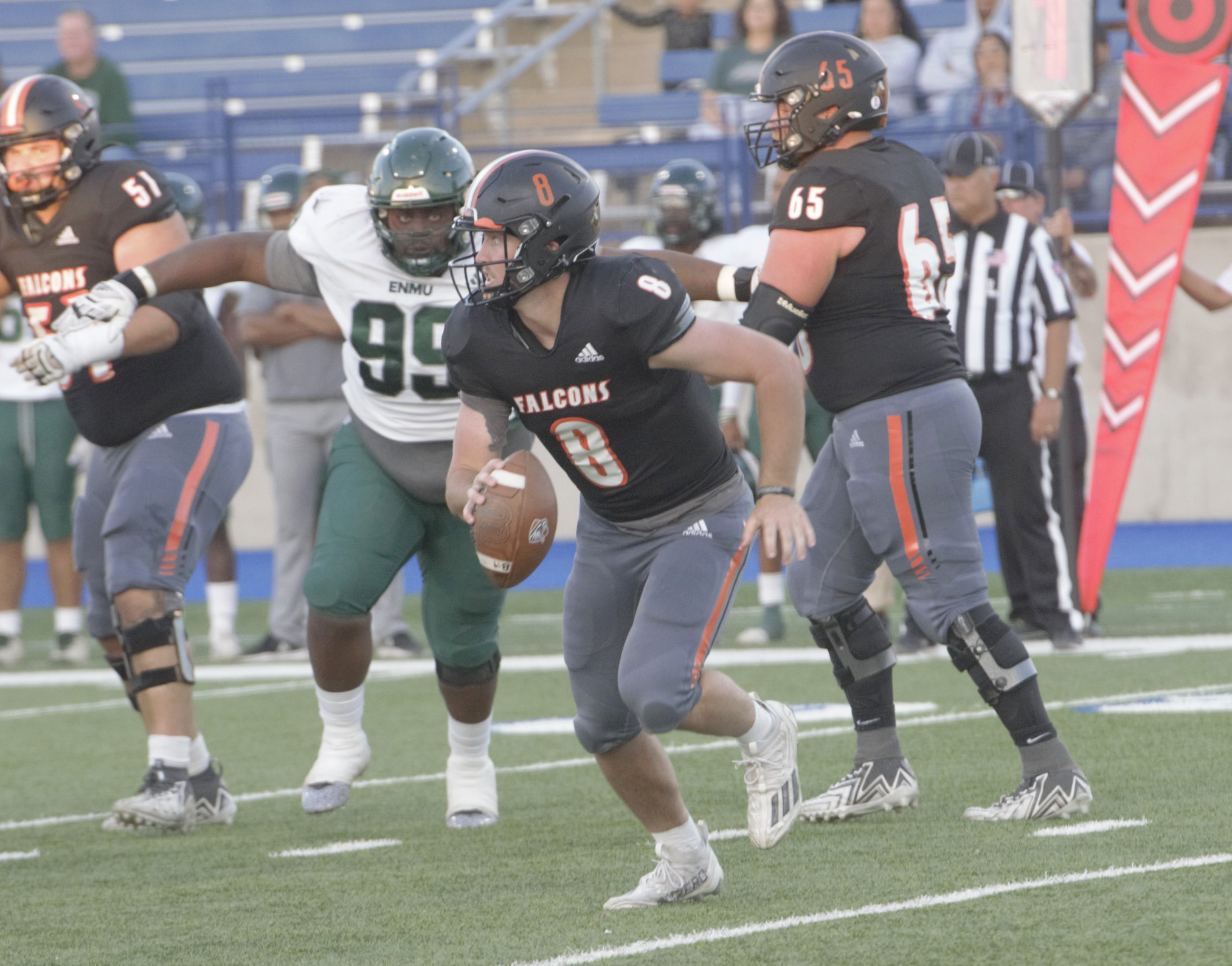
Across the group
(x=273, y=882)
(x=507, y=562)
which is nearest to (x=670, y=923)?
(x=507, y=562)

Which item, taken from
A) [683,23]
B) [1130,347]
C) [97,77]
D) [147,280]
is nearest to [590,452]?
[147,280]

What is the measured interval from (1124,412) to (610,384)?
14.5 ft

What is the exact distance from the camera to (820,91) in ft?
14.2

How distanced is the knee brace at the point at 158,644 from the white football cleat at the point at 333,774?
1.32 ft

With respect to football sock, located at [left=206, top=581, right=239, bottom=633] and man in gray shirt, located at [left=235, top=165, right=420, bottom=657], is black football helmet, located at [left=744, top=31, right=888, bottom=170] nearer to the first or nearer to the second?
man in gray shirt, located at [left=235, top=165, right=420, bottom=657]

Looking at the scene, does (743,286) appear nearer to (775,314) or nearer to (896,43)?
(775,314)

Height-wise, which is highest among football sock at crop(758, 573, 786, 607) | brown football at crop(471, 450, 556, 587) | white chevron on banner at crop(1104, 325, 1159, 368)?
brown football at crop(471, 450, 556, 587)

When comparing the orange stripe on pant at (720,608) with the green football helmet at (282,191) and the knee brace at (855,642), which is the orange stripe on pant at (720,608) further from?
the green football helmet at (282,191)

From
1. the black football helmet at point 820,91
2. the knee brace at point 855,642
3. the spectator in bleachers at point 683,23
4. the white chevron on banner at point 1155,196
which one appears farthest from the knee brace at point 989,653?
the spectator in bleachers at point 683,23

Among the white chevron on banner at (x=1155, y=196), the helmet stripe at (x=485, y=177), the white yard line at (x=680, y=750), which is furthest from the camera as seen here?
the white chevron on banner at (x=1155, y=196)

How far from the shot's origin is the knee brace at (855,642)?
450 centimetres

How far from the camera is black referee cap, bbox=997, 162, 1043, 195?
7.94 meters

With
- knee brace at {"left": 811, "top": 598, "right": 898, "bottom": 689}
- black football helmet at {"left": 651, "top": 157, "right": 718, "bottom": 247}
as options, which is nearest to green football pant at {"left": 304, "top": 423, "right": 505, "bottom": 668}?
knee brace at {"left": 811, "top": 598, "right": 898, "bottom": 689}

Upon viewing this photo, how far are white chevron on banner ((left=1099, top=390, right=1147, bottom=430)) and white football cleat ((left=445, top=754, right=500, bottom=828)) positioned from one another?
12.0 ft
